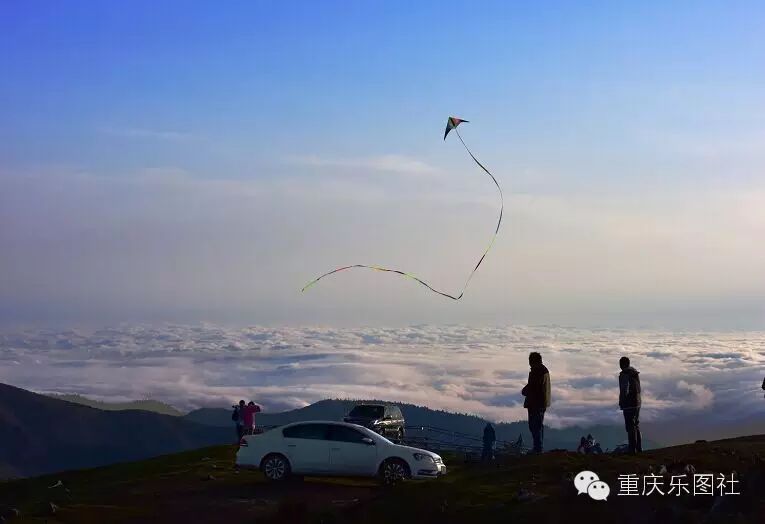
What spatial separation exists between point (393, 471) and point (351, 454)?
3.96 feet

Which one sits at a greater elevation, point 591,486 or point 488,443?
point 488,443

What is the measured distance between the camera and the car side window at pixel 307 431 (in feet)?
90.2

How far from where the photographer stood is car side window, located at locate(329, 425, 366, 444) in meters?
27.4

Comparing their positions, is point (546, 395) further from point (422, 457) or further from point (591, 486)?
point (591, 486)

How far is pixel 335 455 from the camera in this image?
1073 inches

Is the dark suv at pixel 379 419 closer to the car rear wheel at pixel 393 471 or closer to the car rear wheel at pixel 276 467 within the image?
the car rear wheel at pixel 276 467

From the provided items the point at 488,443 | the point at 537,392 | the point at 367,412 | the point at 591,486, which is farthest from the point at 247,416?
the point at 591,486

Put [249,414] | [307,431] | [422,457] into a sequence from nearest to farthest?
[422,457]
[307,431]
[249,414]

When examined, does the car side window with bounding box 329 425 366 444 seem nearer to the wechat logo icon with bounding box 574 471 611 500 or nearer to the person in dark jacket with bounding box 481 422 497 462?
the wechat logo icon with bounding box 574 471 611 500

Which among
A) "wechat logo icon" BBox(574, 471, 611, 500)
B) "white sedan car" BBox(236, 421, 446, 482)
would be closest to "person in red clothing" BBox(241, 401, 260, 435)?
"white sedan car" BBox(236, 421, 446, 482)

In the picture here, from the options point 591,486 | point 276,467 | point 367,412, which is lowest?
point 276,467

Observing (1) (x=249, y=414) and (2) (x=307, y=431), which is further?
(1) (x=249, y=414)

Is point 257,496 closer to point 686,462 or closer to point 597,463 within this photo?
point 597,463

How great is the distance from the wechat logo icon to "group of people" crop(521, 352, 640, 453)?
4.46 meters
